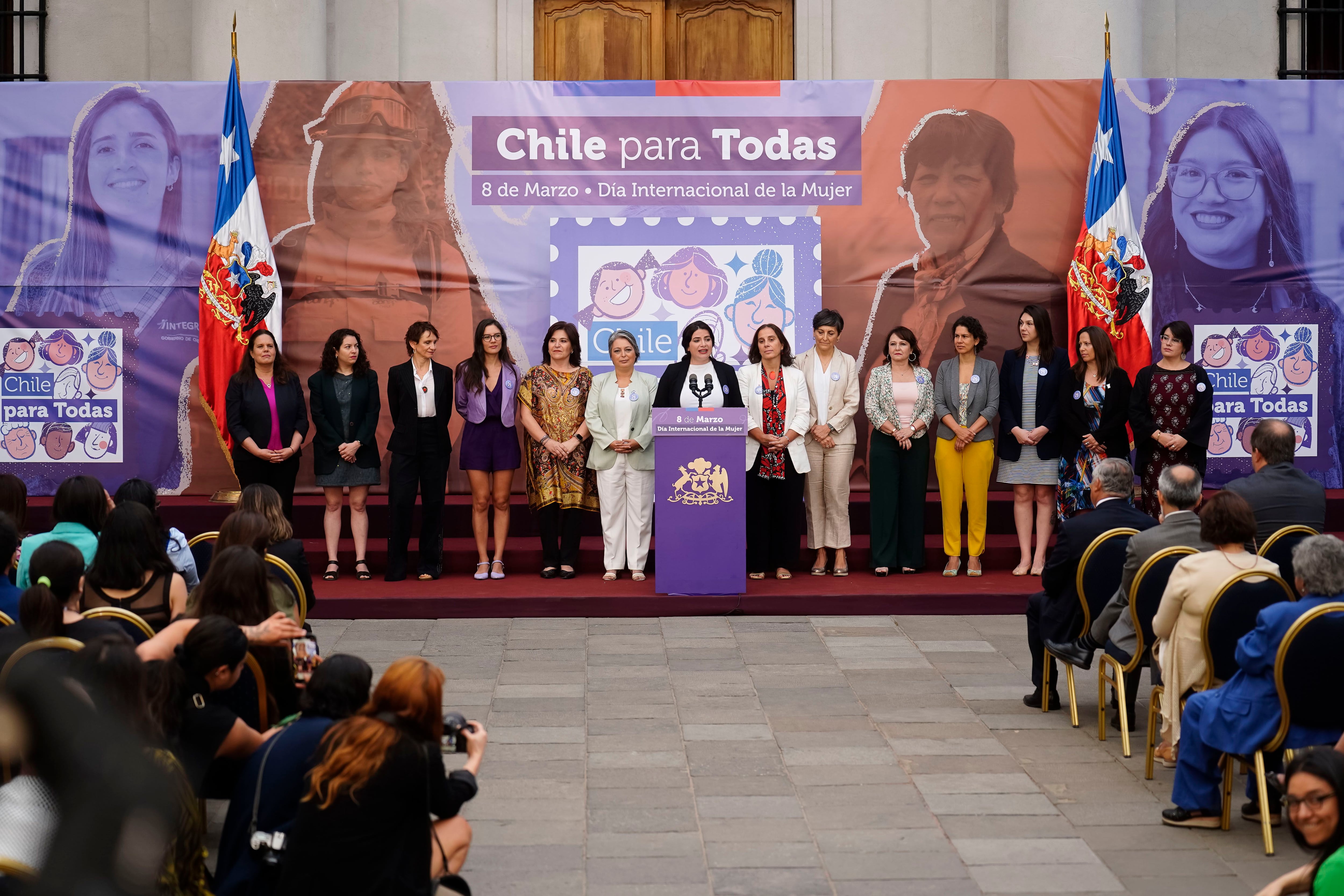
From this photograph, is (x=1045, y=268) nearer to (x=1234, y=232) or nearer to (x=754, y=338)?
(x=1234, y=232)

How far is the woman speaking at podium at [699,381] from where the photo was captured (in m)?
8.95

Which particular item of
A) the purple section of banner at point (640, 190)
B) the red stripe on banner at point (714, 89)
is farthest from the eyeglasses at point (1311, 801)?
the red stripe on banner at point (714, 89)

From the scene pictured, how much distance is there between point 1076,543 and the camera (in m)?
5.93

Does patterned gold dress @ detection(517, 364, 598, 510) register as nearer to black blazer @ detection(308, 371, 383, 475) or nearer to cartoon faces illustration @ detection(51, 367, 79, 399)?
black blazer @ detection(308, 371, 383, 475)

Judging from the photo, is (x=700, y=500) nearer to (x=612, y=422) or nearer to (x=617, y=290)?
(x=612, y=422)

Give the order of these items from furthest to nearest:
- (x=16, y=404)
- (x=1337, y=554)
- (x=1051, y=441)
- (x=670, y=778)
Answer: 1. (x=16, y=404)
2. (x=1051, y=441)
3. (x=670, y=778)
4. (x=1337, y=554)

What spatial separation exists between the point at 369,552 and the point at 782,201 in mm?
4141

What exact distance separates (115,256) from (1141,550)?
320 inches

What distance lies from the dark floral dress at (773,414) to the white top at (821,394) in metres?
0.28

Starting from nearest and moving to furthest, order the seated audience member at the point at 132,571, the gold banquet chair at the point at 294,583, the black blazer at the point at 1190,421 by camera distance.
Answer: the seated audience member at the point at 132,571 → the gold banquet chair at the point at 294,583 → the black blazer at the point at 1190,421

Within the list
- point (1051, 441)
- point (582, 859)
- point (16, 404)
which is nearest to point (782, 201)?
point (1051, 441)

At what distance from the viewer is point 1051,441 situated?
30.0 feet

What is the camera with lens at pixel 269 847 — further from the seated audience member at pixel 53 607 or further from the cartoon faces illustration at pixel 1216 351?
the cartoon faces illustration at pixel 1216 351

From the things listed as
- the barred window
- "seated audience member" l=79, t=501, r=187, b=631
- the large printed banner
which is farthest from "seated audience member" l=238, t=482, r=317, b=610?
the barred window
